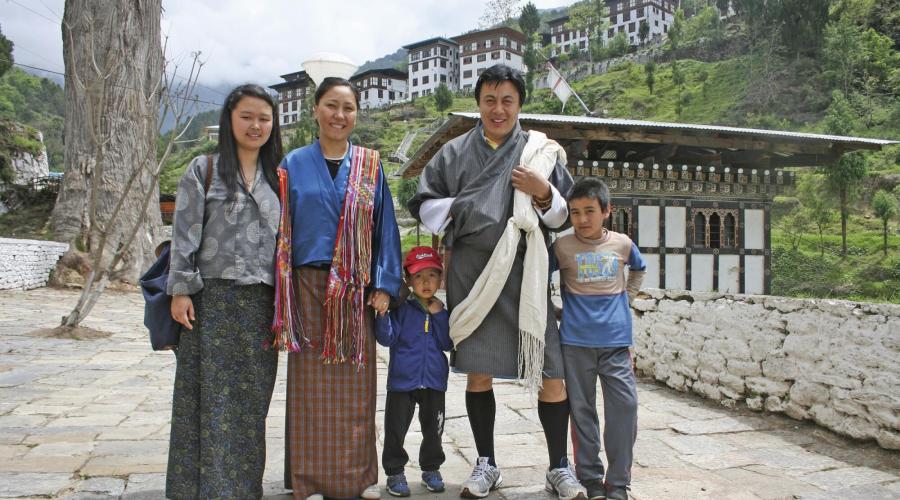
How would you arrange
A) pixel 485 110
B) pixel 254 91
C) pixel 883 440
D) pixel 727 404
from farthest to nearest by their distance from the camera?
pixel 727 404 → pixel 883 440 → pixel 485 110 → pixel 254 91

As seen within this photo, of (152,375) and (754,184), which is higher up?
(754,184)

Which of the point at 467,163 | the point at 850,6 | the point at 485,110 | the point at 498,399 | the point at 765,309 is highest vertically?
the point at 850,6

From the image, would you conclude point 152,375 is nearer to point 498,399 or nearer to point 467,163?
point 498,399

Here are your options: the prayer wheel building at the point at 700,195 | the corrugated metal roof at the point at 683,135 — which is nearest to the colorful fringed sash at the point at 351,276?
the corrugated metal roof at the point at 683,135

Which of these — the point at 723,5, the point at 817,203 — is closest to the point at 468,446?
the point at 817,203

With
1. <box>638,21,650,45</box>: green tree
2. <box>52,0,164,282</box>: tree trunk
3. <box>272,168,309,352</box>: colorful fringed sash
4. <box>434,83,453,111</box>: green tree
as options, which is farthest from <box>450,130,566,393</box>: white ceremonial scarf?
<box>638,21,650,45</box>: green tree

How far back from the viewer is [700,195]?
424 inches

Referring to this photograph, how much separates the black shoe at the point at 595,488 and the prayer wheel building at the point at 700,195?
7.81 metres

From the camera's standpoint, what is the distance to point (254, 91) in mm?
2348

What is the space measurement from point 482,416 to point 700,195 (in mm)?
9386

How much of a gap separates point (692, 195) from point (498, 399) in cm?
741

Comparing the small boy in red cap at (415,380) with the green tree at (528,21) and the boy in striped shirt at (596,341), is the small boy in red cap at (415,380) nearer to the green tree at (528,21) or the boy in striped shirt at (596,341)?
the boy in striped shirt at (596,341)

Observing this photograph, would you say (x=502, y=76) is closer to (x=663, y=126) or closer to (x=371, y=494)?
(x=371, y=494)

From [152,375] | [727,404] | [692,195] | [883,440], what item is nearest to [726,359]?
[727,404]
